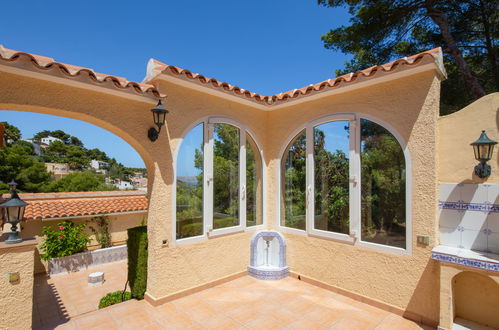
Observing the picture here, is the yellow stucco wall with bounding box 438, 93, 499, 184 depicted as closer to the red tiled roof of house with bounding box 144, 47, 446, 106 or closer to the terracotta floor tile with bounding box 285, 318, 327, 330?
the red tiled roof of house with bounding box 144, 47, 446, 106

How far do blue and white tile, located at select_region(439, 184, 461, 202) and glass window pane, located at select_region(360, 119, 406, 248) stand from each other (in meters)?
0.72

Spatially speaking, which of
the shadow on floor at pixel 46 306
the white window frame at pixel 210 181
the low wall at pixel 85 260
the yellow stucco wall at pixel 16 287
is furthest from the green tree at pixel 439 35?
the shadow on floor at pixel 46 306

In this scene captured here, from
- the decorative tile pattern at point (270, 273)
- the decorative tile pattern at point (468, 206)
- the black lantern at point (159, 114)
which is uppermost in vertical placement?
the black lantern at point (159, 114)

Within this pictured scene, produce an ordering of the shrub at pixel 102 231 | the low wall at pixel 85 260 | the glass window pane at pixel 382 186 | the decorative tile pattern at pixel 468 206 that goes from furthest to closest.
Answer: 1. the shrub at pixel 102 231
2. the low wall at pixel 85 260
3. the glass window pane at pixel 382 186
4. the decorative tile pattern at pixel 468 206

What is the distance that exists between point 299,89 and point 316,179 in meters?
2.73

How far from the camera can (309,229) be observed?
738 cm

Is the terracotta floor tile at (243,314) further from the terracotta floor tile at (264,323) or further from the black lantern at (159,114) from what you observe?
the black lantern at (159,114)

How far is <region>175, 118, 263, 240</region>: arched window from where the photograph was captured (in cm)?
674

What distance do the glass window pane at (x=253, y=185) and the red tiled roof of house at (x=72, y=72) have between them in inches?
138

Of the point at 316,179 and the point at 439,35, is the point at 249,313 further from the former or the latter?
the point at 439,35

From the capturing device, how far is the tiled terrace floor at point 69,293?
6.89 m

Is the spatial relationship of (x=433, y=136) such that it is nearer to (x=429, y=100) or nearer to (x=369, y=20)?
(x=429, y=100)

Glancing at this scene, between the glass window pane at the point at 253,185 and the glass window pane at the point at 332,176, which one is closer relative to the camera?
the glass window pane at the point at 332,176

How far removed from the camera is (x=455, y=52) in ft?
34.2
